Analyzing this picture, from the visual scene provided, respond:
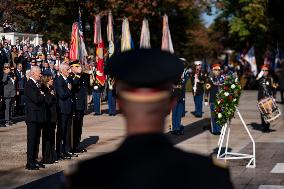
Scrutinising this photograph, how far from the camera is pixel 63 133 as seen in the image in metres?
13.4

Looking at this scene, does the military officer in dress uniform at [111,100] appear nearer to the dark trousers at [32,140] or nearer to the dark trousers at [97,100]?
the dark trousers at [97,100]

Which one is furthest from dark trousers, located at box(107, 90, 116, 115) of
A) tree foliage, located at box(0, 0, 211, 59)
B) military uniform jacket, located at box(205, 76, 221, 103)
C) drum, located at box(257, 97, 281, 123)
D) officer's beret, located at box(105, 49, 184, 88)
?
officer's beret, located at box(105, 49, 184, 88)

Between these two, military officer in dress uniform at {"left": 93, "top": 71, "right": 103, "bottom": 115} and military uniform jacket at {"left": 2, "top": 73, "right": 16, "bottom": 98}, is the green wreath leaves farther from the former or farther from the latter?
military officer in dress uniform at {"left": 93, "top": 71, "right": 103, "bottom": 115}

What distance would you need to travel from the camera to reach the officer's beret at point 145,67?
8.54 feet

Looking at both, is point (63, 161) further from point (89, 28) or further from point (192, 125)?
point (89, 28)

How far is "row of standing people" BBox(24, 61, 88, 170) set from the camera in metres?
12.1

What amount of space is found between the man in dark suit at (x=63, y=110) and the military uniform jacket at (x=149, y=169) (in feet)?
34.6

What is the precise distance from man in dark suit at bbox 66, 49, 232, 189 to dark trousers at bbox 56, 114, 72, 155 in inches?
418

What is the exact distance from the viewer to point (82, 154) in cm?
1388

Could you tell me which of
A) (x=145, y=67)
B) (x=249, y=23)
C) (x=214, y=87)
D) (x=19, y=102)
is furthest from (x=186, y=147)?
(x=249, y=23)

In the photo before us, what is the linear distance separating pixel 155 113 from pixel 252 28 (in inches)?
1801

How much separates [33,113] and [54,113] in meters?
0.64

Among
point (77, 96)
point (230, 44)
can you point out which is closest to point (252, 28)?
point (230, 44)

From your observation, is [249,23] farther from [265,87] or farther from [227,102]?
[227,102]
